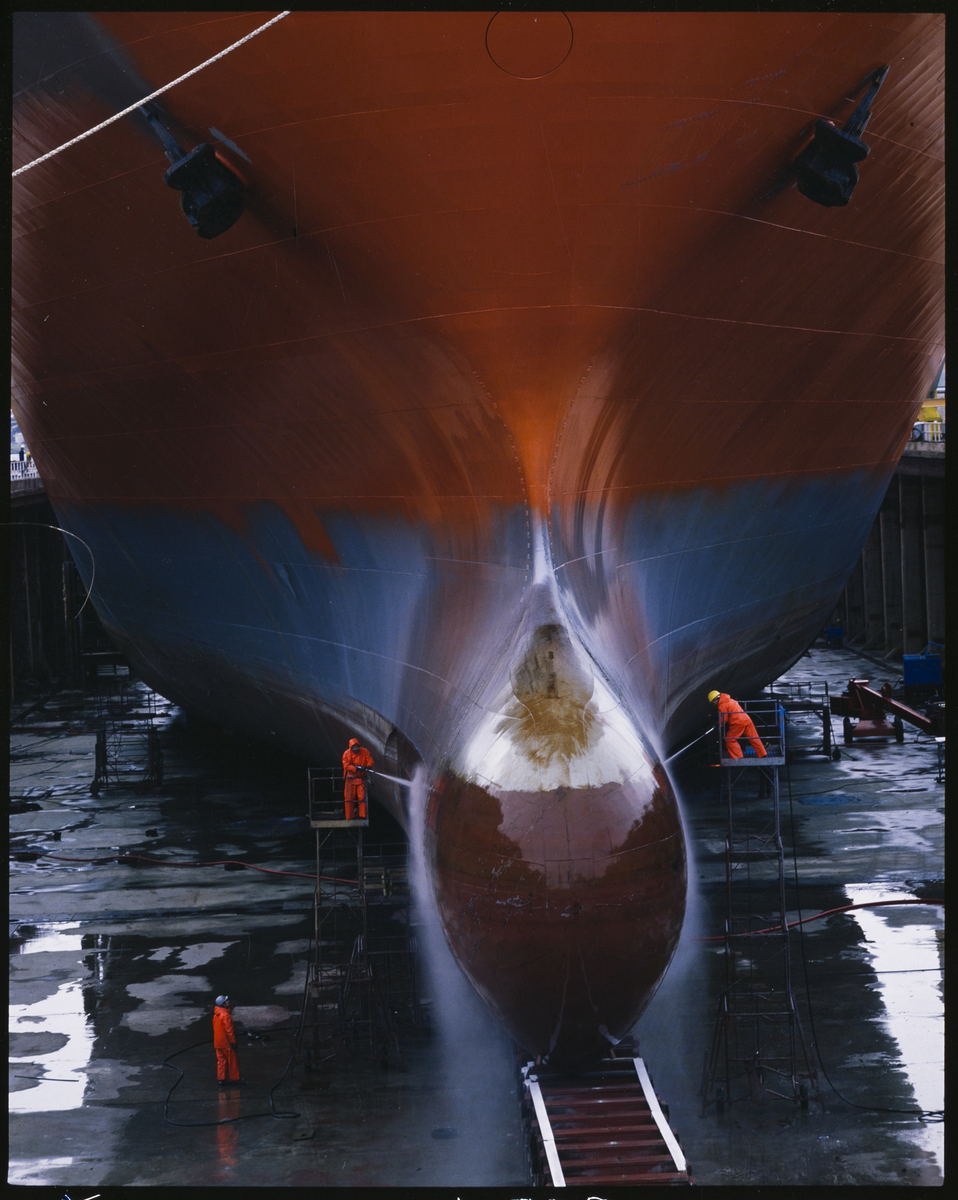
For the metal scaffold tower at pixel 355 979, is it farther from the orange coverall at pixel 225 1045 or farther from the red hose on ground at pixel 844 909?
the red hose on ground at pixel 844 909

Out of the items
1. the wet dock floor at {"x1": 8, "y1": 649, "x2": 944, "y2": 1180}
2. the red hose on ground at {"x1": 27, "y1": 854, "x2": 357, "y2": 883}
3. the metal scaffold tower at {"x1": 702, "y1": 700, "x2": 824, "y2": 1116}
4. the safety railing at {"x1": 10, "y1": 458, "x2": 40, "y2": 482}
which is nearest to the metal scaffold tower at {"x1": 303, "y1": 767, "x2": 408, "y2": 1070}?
the wet dock floor at {"x1": 8, "y1": 649, "x2": 944, "y2": 1180}

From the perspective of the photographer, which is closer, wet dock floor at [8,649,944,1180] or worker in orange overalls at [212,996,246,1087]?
wet dock floor at [8,649,944,1180]

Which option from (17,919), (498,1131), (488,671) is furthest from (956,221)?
(17,919)

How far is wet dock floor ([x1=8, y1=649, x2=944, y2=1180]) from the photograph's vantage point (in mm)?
7219

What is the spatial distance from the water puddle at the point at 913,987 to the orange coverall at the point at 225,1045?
3.88 metres

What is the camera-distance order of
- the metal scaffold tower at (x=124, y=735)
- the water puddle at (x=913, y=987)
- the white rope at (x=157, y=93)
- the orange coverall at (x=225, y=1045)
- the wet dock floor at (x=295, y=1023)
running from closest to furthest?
the wet dock floor at (x=295, y=1023) < the water puddle at (x=913, y=987) < the white rope at (x=157, y=93) < the orange coverall at (x=225, y=1045) < the metal scaffold tower at (x=124, y=735)

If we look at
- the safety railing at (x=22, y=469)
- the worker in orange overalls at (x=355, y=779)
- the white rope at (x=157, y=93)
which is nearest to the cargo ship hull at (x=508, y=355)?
the white rope at (x=157, y=93)

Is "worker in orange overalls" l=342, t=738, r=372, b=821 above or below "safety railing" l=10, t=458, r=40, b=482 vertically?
below

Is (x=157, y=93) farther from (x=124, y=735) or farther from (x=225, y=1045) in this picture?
(x=124, y=735)

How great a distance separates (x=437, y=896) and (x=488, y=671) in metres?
Result: 1.44

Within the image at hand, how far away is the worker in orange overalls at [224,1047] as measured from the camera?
8.09 meters

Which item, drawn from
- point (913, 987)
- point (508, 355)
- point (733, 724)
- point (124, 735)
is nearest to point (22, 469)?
point (124, 735)

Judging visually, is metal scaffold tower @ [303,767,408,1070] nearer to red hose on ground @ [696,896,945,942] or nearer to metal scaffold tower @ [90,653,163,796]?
red hose on ground @ [696,896,945,942]

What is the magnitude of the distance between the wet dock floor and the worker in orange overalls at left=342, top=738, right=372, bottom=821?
1.51 meters
